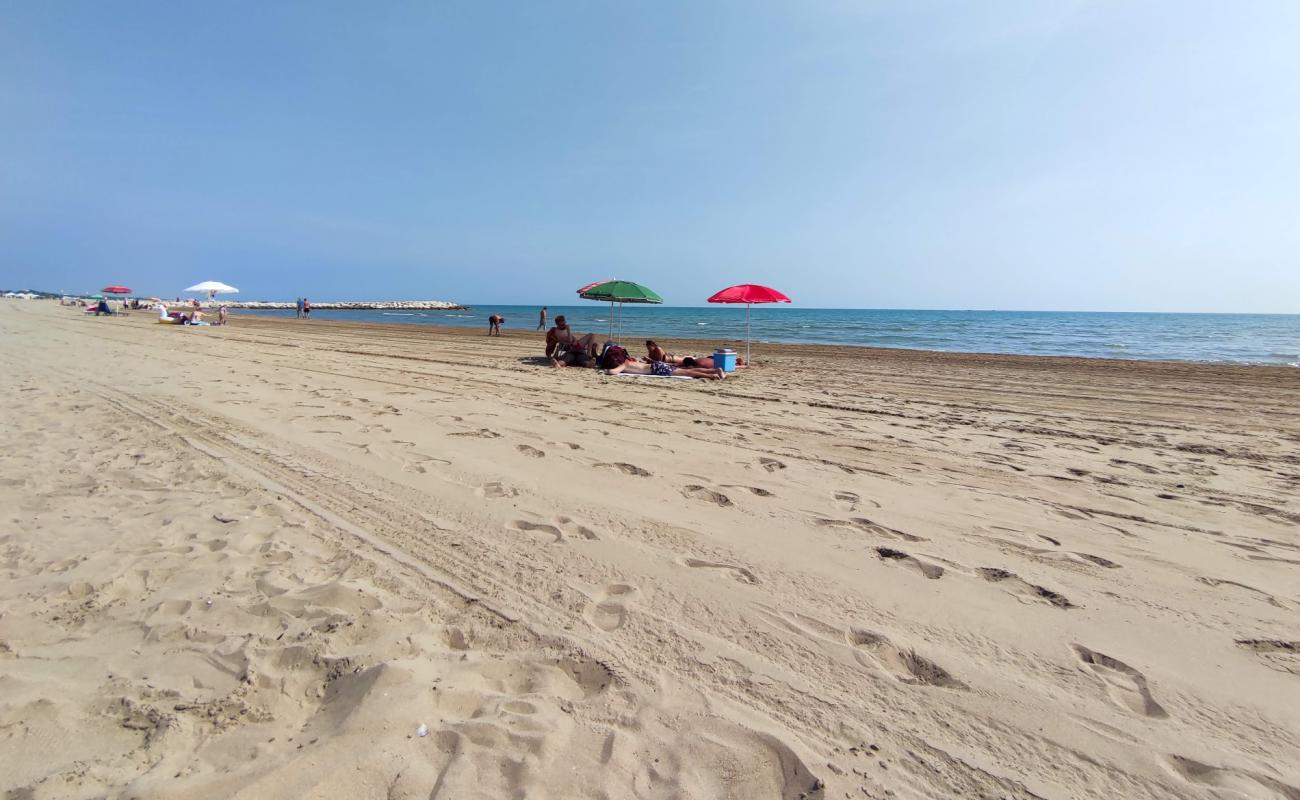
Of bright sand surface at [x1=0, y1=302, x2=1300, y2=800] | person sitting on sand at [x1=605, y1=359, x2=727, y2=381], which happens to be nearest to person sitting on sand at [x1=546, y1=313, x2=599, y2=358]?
person sitting on sand at [x1=605, y1=359, x2=727, y2=381]

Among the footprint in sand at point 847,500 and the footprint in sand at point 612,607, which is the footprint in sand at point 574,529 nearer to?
the footprint in sand at point 612,607

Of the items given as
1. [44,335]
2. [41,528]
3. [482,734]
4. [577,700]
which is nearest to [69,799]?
[482,734]

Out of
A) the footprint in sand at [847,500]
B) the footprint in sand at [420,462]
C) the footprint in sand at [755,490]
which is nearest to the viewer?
the footprint in sand at [847,500]

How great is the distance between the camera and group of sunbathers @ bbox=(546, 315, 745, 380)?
35.6 ft

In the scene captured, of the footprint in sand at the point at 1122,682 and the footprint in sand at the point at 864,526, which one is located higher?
the footprint in sand at the point at 864,526

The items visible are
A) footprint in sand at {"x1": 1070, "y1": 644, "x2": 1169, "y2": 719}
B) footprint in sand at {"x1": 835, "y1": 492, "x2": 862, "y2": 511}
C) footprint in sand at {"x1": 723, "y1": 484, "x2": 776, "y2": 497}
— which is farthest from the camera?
footprint in sand at {"x1": 723, "y1": 484, "x2": 776, "y2": 497}

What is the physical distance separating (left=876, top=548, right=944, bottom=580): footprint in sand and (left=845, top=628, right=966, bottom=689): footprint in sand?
2.32ft

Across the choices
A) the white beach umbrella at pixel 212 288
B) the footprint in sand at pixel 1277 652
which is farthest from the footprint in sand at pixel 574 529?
the white beach umbrella at pixel 212 288

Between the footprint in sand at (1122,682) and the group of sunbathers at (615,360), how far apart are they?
8519mm

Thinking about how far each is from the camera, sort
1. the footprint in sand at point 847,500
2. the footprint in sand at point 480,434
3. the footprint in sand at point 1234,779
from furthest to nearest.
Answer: the footprint in sand at point 480,434, the footprint in sand at point 847,500, the footprint in sand at point 1234,779

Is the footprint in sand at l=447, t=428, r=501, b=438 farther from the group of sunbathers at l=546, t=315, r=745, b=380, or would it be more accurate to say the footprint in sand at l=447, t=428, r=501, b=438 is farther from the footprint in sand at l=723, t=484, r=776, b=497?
the group of sunbathers at l=546, t=315, r=745, b=380

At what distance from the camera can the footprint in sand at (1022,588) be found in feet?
8.71

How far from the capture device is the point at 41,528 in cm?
318

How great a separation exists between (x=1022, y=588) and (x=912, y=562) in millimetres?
489
